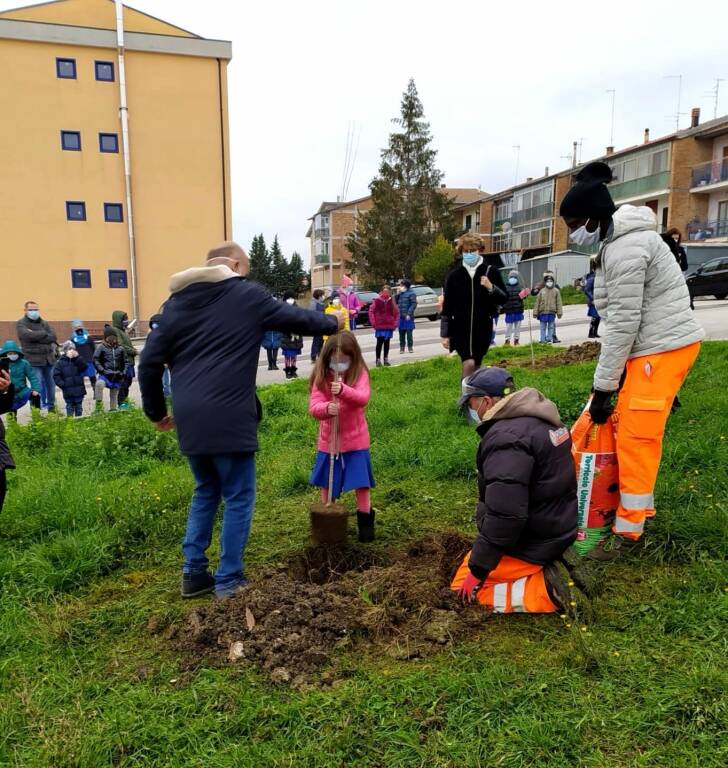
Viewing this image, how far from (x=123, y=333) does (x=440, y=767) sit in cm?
1022

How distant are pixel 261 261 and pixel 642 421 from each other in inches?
3455

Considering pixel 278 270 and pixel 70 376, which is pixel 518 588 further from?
pixel 278 270

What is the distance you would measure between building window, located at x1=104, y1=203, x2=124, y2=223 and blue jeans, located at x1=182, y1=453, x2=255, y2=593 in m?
30.8

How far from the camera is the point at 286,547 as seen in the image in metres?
4.35

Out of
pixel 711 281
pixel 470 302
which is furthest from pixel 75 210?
pixel 470 302

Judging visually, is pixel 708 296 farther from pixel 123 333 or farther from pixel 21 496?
pixel 21 496

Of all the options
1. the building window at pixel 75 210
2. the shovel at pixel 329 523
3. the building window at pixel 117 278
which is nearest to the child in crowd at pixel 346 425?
the shovel at pixel 329 523

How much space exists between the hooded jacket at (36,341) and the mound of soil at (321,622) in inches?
393

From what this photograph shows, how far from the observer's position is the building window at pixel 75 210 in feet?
100.0

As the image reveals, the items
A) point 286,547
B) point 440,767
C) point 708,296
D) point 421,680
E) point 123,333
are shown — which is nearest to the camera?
point 440,767

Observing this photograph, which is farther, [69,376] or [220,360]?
[69,376]

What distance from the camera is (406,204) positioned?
4888 cm

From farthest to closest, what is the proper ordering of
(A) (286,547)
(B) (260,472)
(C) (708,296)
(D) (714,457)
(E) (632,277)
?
1. (C) (708,296)
2. (B) (260,472)
3. (D) (714,457)
4. (A) (286,547)
5. (E) (632,277)

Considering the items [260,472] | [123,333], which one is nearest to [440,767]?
[260,472]
